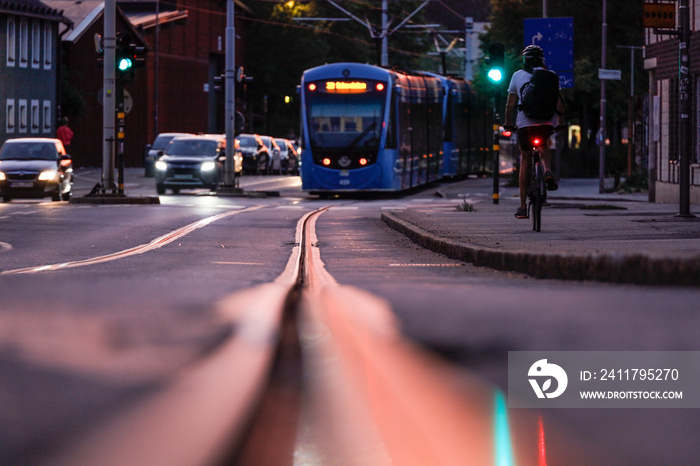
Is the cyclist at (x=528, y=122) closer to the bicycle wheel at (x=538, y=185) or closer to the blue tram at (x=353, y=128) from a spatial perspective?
the bicycle wheel at (x=538, y=185)

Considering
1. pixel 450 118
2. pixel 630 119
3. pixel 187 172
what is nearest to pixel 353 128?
pixel 187 172

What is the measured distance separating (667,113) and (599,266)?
23738mm

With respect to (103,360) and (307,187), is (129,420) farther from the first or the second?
(307,187)

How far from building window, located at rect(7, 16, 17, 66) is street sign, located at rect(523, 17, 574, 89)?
3516cm

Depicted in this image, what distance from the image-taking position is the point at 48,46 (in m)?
67.7

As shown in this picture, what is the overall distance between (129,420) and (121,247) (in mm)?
10433

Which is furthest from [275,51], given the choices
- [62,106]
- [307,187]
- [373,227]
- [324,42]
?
[373,227]

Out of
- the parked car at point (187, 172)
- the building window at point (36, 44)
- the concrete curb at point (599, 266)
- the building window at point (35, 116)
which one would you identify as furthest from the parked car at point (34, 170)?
the building window at point (35, 116)

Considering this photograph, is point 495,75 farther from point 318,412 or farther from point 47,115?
point 47,115

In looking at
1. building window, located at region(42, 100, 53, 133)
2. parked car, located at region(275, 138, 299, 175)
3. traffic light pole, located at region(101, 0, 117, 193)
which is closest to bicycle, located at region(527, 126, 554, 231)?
traffic light pole, located at region(101, 0, 117, 193)

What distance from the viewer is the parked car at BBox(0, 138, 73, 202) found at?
32062 millimetres

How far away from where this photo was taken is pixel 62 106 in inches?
2837

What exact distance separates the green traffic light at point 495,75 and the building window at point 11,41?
127 ft

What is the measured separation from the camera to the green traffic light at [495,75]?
28.8 m
